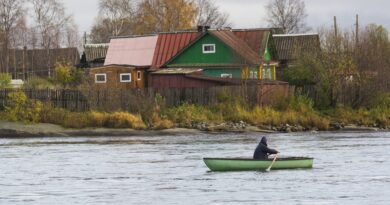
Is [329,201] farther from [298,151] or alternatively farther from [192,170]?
[298,151]

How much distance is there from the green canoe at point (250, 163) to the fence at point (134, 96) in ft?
103

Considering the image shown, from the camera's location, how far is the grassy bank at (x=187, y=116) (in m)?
73.4

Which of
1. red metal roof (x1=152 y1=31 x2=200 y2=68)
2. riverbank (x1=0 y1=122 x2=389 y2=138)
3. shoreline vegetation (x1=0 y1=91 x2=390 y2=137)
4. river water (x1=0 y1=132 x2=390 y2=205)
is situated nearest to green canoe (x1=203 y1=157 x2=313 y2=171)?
river water (x1=0 y1=132 x2=390 y2=205)

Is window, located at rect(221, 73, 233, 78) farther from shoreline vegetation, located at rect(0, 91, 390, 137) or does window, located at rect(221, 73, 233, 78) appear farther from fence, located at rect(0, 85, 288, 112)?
shoreline vegetation, located at rect(0, 91, 390, 137)

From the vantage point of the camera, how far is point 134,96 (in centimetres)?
7512

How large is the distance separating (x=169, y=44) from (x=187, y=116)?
14.8m

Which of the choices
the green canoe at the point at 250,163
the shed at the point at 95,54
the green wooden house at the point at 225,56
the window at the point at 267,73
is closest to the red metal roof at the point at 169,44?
the green wooden house at the point at 225,56

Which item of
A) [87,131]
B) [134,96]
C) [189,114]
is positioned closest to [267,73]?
[189,114]

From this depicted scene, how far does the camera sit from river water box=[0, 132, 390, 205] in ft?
122

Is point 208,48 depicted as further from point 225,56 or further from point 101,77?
point 101,77

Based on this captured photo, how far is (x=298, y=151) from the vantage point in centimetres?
5456

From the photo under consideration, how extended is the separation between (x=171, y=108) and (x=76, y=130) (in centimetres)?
741

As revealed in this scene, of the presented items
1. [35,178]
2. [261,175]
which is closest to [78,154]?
[35,178]

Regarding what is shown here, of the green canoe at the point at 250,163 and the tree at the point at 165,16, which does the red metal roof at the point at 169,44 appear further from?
the green canoe at the point at 250,163
